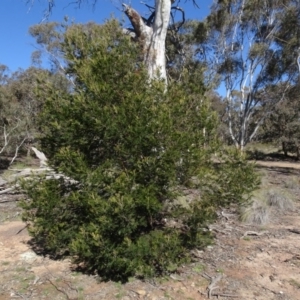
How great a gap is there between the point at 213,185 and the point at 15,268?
2.40 metres

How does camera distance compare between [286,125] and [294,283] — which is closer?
[294,283]

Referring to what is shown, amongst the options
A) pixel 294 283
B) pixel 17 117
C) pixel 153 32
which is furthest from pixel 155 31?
pixel 17 117

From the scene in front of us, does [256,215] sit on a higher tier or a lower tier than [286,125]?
lower

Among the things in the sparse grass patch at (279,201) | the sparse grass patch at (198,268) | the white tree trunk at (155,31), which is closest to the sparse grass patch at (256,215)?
the sparse grass patch at (279,201)

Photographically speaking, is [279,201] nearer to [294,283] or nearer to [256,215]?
[256,215]

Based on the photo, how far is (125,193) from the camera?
11.0ft

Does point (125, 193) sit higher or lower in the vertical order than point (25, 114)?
lower

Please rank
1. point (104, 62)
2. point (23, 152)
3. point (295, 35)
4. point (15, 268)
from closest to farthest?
point (104, 62)
point (15, 268)
point (295, 35)
point (23, 152)

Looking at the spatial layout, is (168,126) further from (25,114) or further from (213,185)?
(25,114)

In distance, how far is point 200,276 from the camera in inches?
154

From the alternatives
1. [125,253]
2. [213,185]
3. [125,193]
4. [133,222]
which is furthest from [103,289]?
[213,185]

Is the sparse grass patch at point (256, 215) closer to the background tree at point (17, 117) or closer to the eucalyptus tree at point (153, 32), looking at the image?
the eucalyptus tree at point (153, 32)

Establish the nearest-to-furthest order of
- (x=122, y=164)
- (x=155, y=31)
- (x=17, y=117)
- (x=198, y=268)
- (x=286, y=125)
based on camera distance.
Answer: (x=122, y=164)
(x=198, y=268)
(x=155, y=31)
(x=17, y=117)
(x=286, y=125)

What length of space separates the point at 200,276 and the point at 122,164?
1467 millimetres
